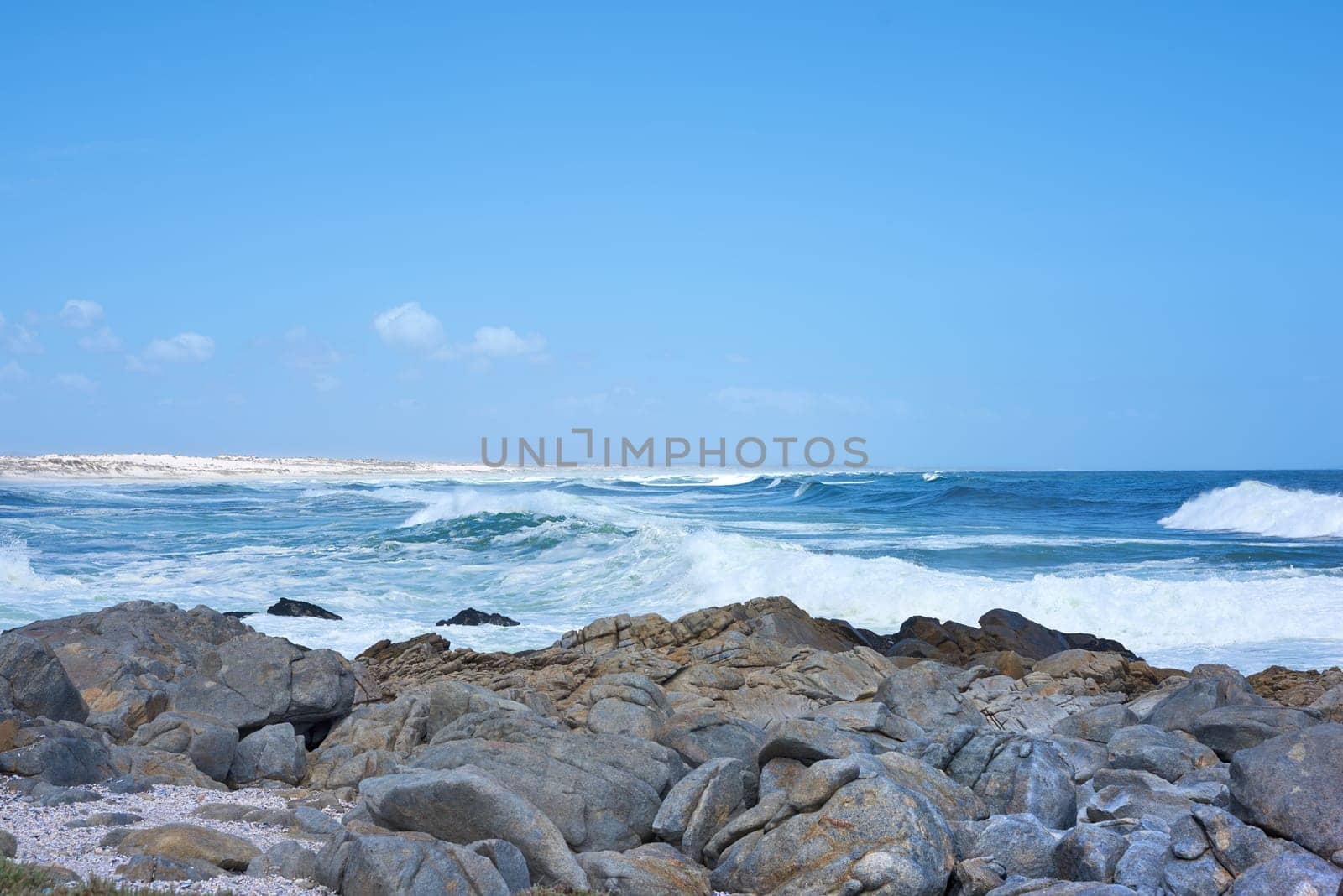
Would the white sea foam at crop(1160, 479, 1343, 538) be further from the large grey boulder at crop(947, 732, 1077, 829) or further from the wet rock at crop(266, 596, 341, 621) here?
the large grey boulder at crop(947, 732, 1077, 829)

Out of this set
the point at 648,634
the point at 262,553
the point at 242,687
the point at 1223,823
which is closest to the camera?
the point at 1223,823

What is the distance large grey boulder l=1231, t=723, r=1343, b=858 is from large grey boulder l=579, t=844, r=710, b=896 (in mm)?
3261

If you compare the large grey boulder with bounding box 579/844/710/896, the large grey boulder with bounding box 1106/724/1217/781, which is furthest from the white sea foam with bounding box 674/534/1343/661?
the large grey boulder with bounding box 579/844/710/896

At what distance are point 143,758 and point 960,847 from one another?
218 inches

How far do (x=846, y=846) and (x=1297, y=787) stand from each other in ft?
8.70

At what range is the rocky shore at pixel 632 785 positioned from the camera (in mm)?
5648

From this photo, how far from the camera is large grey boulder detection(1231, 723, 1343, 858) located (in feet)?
20.4

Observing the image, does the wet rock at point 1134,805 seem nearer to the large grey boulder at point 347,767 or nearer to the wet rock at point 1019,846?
the wet rock at point 1019,846

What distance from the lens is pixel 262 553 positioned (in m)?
27.4

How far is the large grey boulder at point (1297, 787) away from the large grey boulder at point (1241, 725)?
2.21 metres

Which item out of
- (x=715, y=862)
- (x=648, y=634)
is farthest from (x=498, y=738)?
(x=648, y=634)

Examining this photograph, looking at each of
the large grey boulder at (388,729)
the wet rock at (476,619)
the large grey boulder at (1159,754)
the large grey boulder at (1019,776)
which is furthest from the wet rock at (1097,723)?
the wet rock at (476,619)

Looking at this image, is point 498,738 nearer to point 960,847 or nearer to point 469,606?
point 960,847

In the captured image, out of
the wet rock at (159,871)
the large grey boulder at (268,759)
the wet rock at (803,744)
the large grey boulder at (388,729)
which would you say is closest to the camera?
the wet rock at (159,871)
